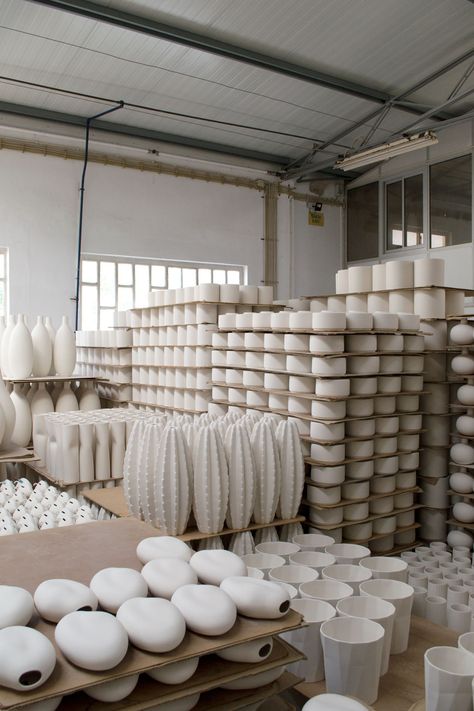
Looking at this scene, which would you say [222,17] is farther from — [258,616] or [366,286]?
[258,616]

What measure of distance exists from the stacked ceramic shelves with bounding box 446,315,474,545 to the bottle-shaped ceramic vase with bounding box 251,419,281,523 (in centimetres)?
148

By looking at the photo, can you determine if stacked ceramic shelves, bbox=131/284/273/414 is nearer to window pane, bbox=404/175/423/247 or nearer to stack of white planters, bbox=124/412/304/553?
stack of white planters, bbox=124/412/304/553

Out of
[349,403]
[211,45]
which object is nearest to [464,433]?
[349,403]

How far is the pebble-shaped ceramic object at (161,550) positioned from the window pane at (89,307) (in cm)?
618

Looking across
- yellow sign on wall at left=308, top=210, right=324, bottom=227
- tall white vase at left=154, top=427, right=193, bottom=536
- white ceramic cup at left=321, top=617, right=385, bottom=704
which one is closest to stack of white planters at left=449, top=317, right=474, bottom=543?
tall white vase at left=154, top=427, right=193, bottom=536

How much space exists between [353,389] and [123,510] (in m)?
1.32

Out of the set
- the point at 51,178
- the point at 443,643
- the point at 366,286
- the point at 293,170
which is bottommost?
the point at 443,643

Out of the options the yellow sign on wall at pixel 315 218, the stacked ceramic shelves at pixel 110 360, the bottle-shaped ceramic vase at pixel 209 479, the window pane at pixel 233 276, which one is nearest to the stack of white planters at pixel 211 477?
the bottle-shaped ceramic vase at pixel 209 479

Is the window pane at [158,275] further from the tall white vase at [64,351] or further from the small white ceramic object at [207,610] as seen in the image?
the small white ceramic object at [207,610]

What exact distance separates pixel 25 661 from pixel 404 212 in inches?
323

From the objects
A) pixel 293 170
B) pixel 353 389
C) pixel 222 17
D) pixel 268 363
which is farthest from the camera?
pixel 293 170

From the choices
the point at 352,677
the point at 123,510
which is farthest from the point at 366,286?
the point at 352,677

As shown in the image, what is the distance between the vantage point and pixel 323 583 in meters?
1.66

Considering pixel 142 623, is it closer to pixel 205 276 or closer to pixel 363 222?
pixel 205 276
